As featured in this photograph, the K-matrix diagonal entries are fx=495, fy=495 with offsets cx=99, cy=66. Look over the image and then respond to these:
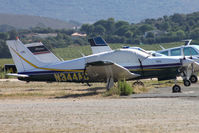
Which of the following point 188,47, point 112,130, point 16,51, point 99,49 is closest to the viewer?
point 112,130

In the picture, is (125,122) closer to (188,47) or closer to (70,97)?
(70,97)

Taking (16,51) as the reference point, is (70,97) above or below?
below

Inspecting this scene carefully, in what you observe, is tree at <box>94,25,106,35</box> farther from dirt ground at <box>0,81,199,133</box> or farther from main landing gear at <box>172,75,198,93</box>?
dirt ground at <box>0,81,199,133</box>

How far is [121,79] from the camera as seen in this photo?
71.7 ft

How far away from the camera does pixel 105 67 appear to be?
68.6ft

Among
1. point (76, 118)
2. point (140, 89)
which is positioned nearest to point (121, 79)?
point (140, 89)

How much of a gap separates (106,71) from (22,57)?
4.13 metres

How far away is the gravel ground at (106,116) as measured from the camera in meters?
11.4

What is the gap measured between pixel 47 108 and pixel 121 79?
23.2ft

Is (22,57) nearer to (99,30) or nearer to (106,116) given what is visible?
(106,116)

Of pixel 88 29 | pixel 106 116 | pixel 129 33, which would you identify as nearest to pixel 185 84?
pixel 106 116

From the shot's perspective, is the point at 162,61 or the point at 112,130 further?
the point at 162,61

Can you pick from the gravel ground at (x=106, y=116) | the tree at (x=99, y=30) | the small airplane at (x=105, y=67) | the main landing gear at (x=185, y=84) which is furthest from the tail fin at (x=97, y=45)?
the tree at (x=99, y=30)

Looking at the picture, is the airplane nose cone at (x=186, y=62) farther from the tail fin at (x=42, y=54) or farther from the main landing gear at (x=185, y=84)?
the tail fin at (x=42, y=54)
